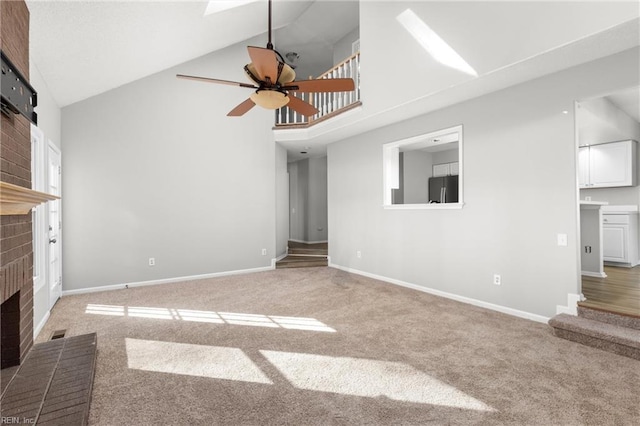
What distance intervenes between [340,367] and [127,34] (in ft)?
13.2

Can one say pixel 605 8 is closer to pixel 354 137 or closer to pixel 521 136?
pixel 521 136

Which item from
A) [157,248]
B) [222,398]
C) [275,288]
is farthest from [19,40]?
[275,288]

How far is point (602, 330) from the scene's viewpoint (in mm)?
2750

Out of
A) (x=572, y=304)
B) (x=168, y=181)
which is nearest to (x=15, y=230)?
(x=168, y=181)

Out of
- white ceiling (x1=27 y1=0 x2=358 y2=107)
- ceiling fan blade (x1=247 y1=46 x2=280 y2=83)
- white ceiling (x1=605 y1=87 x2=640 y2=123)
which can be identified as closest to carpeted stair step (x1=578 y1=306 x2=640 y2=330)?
white ceiling (x1=605 y1=87 x2=640 y2=123)

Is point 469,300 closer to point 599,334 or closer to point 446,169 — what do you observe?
point 599,334

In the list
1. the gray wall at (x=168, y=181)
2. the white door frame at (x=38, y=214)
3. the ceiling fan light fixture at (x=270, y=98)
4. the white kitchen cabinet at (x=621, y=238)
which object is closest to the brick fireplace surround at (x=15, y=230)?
the white door frame at (x=38, y=214)

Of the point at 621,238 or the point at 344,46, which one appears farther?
the point at 344,46

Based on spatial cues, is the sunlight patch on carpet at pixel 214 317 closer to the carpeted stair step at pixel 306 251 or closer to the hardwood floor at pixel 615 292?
the hardwood floor at pixel 615 292

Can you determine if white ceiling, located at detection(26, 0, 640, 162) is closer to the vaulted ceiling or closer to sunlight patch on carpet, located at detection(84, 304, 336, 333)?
the vaulted ceiling

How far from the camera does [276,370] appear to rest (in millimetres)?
2381

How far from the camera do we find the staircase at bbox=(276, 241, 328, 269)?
647 centimetres

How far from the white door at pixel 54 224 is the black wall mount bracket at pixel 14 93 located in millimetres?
1862

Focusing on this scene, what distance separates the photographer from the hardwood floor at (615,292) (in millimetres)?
3000
